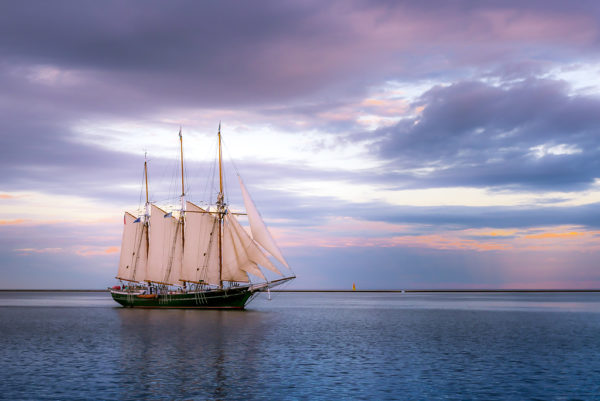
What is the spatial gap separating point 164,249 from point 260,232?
101 feet

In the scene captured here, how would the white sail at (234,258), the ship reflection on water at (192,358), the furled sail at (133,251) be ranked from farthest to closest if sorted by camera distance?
the furled sail at (133,251) < the white sail at (234,258) < the ship reflection on water at (192,358)

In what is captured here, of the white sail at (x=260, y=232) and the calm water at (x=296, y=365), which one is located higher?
the white sail at (x=260, y=232)

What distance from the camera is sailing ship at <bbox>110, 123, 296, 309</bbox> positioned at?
11206cm

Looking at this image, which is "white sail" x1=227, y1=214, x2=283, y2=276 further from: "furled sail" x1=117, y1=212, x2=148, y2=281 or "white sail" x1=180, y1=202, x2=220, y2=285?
"furled sail" x1=117, y1=212, x2=148, y2=281

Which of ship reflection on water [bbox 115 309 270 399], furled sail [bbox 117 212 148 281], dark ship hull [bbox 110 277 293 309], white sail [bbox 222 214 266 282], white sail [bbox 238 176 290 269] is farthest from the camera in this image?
furled sail [bbox 117 212 148 281]

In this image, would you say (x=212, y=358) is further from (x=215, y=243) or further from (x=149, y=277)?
(x=149, y=277)

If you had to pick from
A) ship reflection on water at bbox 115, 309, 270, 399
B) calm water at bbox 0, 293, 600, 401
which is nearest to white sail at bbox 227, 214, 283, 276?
ship reflection on water at bbox 115, 309, 270, 399

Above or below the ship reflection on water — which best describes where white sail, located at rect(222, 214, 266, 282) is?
above

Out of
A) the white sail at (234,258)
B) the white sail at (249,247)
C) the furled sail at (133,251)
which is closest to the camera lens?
the white sail at (249,247)

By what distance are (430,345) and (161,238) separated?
79.6m

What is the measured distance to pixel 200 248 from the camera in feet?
400

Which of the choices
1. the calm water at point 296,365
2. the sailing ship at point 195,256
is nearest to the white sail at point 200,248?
the sailing ship at point 195,256

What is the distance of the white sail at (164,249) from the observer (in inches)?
5098

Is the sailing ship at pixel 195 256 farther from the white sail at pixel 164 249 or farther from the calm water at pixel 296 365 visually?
the calm water at pixel 296 365
